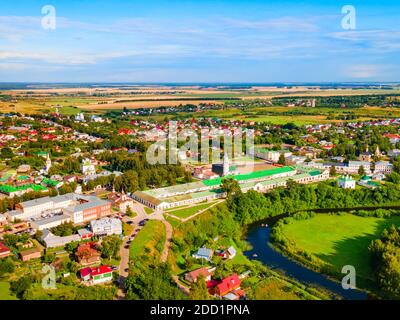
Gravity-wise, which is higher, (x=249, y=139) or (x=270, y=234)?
(x=249, y=139)

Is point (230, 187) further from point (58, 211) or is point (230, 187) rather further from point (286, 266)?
point (58, 211)

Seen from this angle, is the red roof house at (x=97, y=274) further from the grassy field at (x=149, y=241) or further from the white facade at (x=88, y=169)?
the white facade at (x=88, y=169)

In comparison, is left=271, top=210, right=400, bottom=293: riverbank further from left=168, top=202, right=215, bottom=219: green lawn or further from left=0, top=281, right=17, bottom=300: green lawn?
left=0, top=281, right=17, bottom=300: green lawn

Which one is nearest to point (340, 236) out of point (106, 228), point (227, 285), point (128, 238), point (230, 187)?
point (230, 187)

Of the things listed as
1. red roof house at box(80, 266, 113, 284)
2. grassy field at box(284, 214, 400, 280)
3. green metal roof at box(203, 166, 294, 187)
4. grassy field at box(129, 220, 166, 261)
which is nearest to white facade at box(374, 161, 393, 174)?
green metal roof at box(203, 166, 294, 187)

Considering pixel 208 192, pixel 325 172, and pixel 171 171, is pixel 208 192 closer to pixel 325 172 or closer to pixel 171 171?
pixel 171 171

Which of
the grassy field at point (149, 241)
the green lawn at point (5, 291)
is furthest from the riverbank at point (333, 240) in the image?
the green lawn at point (5, 291)

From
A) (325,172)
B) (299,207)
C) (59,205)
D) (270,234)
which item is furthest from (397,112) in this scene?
(59,205)
